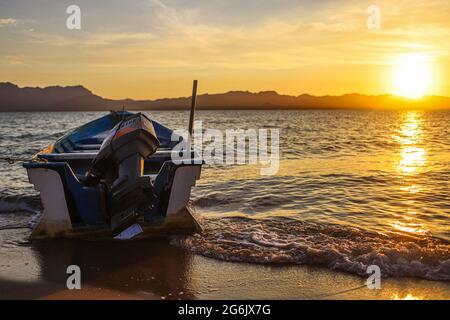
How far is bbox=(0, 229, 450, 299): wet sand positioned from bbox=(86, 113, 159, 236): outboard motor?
0.74 meters

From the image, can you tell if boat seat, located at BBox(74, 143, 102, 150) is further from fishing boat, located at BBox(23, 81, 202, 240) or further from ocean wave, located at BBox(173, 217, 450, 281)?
ocean wave, located at BBox(173, 217, 450, 281)

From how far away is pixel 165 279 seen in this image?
18.7ft

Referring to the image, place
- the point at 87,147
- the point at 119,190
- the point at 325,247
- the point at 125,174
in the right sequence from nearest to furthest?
the point at 119,190 < the point at 125,174 < the point at 325,247 < the point at 87,147

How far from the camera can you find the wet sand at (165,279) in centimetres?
525

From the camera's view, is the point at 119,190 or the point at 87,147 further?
the point at 87,147

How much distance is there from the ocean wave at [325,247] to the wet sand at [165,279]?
0.71 feet

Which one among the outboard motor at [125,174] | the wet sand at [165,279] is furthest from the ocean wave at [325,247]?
the outboard motor at [125,174]

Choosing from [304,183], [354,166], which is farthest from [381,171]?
[304,183]

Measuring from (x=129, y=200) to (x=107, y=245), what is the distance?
1.76m

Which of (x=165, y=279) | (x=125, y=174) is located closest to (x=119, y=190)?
(x=125, y=174)

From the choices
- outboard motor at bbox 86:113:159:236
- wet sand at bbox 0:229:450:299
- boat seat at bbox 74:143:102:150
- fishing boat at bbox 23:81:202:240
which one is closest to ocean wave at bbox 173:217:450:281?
wet sand at bbox 0:229:450:299

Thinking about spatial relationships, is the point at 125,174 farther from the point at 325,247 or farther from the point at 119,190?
the point at 325,247

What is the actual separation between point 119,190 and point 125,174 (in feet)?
0.78
